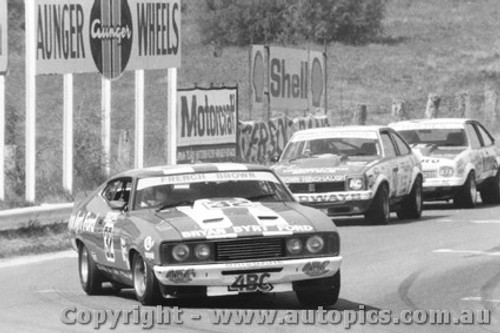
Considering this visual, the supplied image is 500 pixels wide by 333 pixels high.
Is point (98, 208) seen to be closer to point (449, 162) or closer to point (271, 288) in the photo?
point (271, 288)

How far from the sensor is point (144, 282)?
→ 12.0m

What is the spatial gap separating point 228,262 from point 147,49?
42.8 feet

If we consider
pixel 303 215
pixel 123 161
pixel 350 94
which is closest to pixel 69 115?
pixel 123 161

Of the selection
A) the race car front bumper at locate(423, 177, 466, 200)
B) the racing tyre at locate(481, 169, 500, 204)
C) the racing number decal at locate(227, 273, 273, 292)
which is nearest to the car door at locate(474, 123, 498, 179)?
the racing tyre at locate(481, 169, 500, 204)

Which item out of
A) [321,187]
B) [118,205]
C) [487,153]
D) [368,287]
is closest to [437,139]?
[487,153]

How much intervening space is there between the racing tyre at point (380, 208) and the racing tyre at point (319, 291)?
886cm

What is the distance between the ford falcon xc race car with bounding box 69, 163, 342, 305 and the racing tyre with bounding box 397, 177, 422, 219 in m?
9.34

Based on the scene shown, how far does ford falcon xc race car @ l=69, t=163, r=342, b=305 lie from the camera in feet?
38.1

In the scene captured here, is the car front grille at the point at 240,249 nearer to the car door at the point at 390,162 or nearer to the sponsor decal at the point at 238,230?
the sponsor decal at the point at 238,230

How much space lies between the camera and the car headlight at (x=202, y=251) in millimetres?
11625

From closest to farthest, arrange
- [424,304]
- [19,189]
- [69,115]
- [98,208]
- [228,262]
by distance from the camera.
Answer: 1. [228,262]
2. [424,304]
3. [98,208]
4. [69,115]
5. [19,189]

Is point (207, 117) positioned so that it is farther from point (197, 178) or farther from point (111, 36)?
point (197, 178)

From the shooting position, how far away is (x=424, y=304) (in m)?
12.6

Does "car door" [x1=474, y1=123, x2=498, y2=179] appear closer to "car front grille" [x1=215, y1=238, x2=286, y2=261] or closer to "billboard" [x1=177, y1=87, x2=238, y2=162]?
"billboard" [x1=177, y1=87, x2=238, y2=162]
